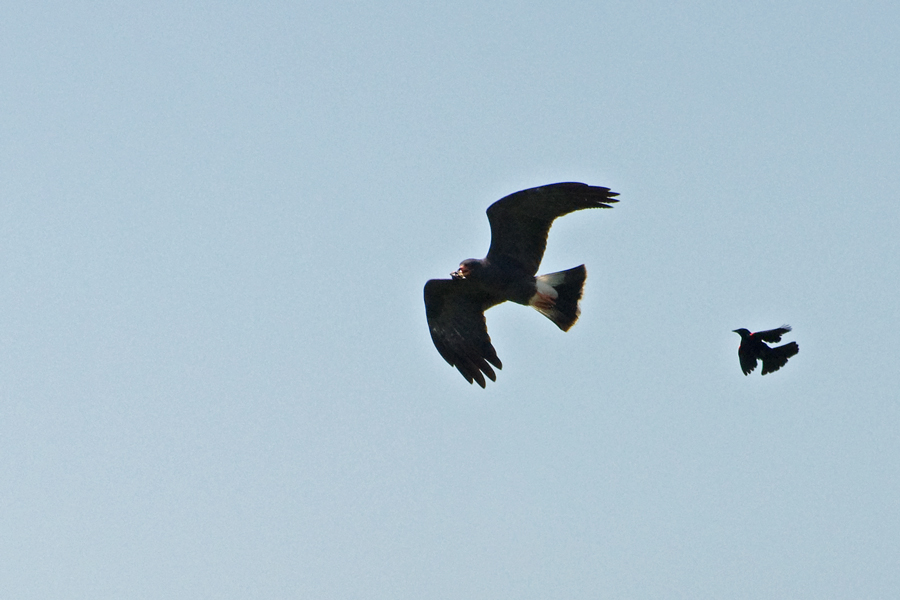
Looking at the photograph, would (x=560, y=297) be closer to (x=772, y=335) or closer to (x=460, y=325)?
(x=460, y=325)

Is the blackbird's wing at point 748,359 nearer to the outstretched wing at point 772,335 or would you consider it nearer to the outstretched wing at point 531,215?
the outstretched wing at point 772,335

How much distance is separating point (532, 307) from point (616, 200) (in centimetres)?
189

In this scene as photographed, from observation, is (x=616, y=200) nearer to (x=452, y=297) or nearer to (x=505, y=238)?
(x=505, y=238)

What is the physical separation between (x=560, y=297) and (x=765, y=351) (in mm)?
2812

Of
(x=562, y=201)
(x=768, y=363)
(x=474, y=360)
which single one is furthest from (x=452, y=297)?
(x=768, y=363)

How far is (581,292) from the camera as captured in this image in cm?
1359

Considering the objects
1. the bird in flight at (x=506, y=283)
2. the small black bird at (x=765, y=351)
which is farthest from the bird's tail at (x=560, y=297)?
the small black bird at (x=765, y=351)

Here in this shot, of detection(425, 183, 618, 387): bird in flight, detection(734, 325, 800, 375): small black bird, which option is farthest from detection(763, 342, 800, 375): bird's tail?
detection(425, 183, 618, 387): bird in flight

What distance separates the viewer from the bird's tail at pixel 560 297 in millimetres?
13492

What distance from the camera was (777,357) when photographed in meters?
11.4

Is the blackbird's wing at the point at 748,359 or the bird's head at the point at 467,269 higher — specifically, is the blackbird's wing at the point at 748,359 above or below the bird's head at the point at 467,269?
below

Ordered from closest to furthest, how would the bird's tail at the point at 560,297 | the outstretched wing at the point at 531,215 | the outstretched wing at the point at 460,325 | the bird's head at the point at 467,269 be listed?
1. the outstretched wing at the point at 531,215
2. the bird's head at the point at 467,269
3. the bird's tail at the point at 560,297
4. the outstretched wing at the point at 460,325

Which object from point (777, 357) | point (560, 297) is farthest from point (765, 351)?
point (560, 297)

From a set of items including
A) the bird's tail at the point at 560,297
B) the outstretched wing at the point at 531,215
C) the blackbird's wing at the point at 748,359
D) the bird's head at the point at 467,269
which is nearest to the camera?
the blackbird's wing at the point at 748,359
